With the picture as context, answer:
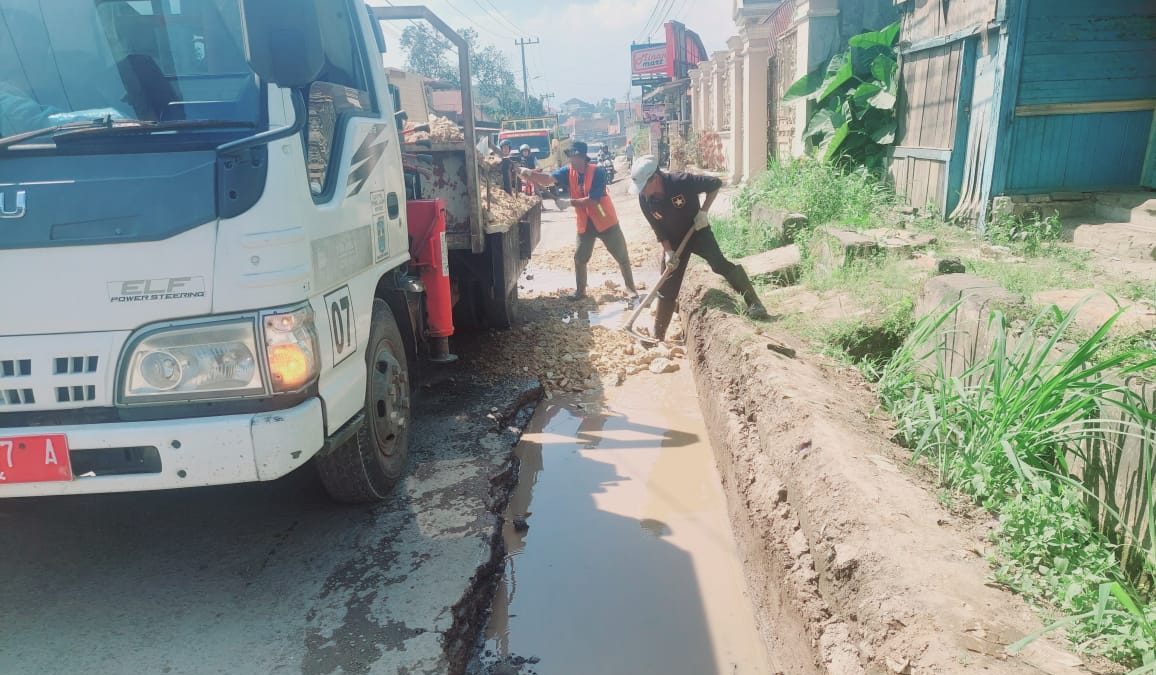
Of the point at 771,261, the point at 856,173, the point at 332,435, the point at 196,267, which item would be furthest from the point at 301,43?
the point at 856,173

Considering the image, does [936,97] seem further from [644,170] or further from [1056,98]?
[644,170]

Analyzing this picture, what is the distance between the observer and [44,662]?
240cm

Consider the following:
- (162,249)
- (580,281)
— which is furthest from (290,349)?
(580,281)

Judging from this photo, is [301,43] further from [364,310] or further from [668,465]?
[668,465]

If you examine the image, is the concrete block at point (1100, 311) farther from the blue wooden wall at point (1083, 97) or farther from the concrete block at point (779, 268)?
the blue wooden wall at point (1083, 97)

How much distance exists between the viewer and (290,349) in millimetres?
2373

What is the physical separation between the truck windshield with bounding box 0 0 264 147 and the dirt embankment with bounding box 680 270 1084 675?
102 inches

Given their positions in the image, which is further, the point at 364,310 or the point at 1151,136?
the point at 1151,136

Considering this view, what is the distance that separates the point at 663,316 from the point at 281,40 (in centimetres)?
446

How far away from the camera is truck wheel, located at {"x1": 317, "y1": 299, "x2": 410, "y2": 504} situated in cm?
311

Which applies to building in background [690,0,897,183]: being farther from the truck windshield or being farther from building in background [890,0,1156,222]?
the truck windshield

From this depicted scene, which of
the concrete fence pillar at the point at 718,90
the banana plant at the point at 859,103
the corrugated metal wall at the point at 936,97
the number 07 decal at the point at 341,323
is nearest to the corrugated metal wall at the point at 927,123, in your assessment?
the corrugated metal wall at the point at 936,97

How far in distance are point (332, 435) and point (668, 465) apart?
96.7 inches

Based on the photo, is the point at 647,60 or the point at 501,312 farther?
the point at 647,60
